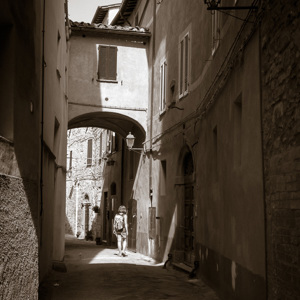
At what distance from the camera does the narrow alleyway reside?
9844 millimetres

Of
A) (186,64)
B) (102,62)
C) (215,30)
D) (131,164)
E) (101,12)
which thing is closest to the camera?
(215,30)

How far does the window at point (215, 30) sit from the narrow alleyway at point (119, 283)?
4896 mm

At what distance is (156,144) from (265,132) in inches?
454

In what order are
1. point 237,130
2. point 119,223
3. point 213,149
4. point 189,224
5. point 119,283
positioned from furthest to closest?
1. point 119,223
2. point 189,224
3. point 119,283
4. point 213,149
5. point 237,130

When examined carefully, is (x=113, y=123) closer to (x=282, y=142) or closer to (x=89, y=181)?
(x=89, y=181)

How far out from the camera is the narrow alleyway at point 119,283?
9844 mm

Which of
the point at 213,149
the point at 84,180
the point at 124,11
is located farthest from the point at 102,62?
the point at 84,180

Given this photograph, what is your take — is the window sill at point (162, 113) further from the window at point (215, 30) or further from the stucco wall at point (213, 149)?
the window at point (215, 30)

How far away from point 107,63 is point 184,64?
17.4 feet

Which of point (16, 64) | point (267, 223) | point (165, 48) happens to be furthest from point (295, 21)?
point (165, 48)

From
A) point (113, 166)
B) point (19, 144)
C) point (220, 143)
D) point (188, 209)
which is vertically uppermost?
point (113, 166)

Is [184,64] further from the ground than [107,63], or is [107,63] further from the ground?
[107,63]

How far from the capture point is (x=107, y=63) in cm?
1939

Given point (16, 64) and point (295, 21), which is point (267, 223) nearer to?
point (295, 21)
